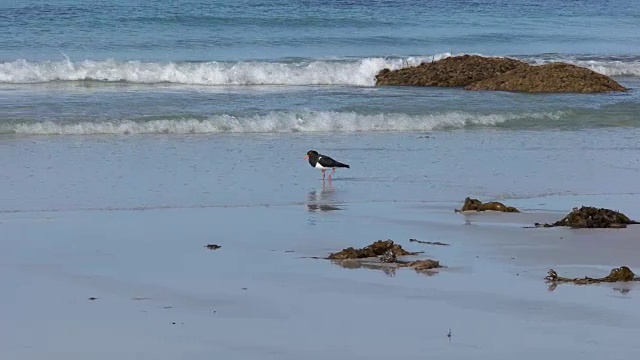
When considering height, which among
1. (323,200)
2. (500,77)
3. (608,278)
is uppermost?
(500,77)

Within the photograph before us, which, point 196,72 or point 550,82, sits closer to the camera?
point 550,82

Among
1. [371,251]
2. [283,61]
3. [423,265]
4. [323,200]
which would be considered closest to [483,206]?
[323,200]

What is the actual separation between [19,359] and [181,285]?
5.62 ft

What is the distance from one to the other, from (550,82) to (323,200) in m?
10.2

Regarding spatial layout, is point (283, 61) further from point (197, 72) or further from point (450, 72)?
point (450, 72)

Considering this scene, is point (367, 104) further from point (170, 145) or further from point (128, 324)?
point (128, 324)

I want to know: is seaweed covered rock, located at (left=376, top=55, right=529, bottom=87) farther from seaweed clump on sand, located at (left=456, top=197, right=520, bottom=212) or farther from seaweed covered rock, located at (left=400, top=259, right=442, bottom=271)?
seaweed covered rock, located at (left=400, top=259, right=442, bottom=271)

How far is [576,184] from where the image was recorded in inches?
481

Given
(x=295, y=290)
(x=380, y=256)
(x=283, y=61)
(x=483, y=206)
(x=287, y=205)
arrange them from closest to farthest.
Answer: (x=295, y=290), (x=380, y=256), (x=483, y=206), (x=287, y=205), (x=283, y=61)

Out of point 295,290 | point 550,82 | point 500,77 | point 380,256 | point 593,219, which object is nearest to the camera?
point 295,290

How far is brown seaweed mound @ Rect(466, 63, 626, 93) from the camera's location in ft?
66.8

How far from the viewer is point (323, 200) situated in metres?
11.2

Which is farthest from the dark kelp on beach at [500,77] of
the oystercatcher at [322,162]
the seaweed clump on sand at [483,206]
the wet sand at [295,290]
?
the wet sand at [295,290]

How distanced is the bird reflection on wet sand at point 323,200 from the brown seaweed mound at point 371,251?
87.6 inches
